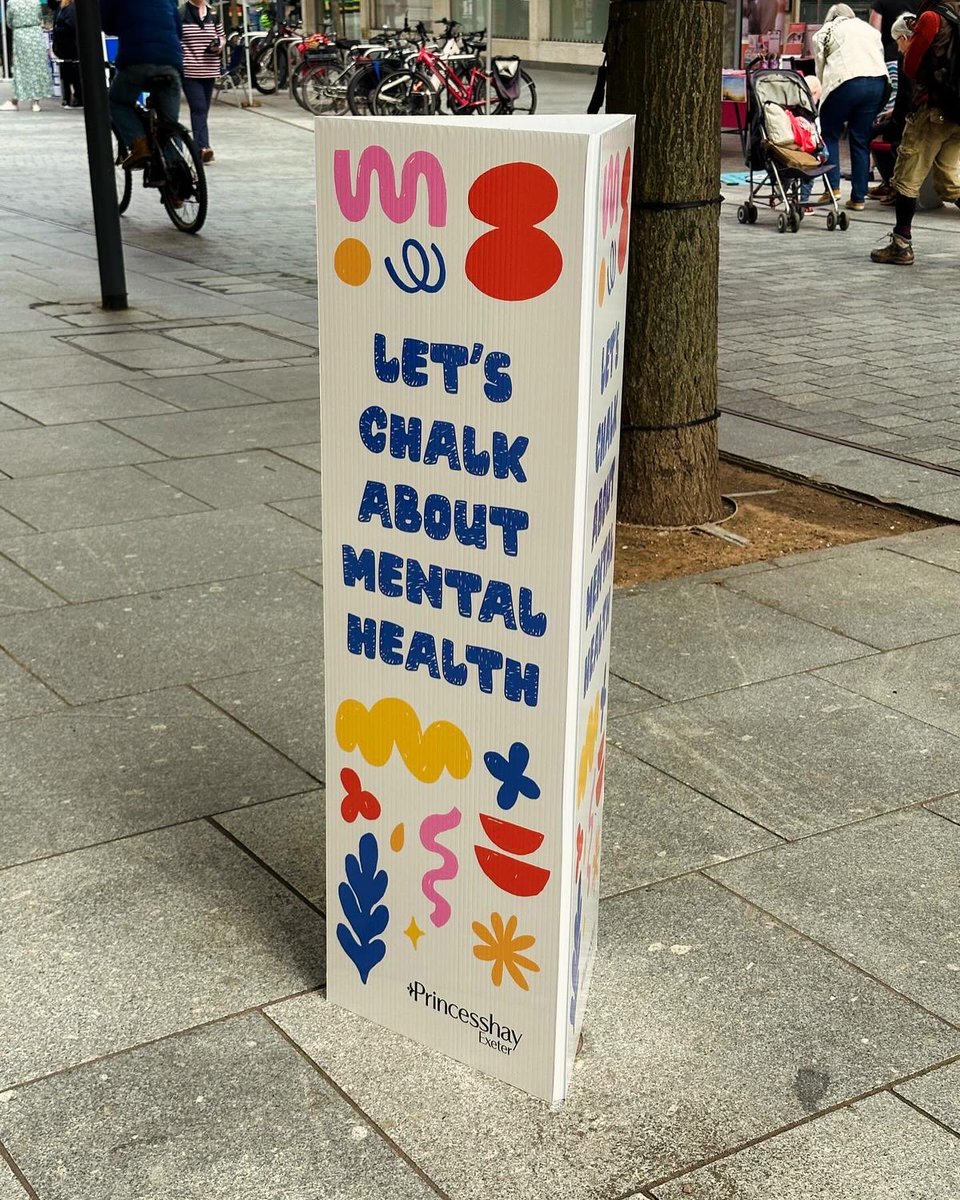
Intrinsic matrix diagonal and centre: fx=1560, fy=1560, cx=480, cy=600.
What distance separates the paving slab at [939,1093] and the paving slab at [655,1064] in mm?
37

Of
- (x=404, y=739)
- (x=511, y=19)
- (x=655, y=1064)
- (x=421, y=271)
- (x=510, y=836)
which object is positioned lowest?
(x=655, y=1064)

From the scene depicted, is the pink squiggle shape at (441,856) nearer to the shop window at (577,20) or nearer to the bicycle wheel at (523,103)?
the bicycle wheel at (523,103)

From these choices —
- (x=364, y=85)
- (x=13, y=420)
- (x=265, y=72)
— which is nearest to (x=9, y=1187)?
(x=13, y=420)

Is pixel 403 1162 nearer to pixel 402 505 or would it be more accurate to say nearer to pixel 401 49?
pixel 402 505

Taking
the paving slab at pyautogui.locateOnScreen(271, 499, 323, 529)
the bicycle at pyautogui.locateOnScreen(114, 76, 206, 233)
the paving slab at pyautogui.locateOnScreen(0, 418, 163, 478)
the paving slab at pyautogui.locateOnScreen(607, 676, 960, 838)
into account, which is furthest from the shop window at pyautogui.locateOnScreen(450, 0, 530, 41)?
the paving slab at pyautogui.locateOnScreen(607, 676, 960, 838)

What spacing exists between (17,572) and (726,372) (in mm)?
4326

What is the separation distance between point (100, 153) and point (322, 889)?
272 inches

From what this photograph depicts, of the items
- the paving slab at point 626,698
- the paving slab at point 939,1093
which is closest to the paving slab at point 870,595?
the paving slab at point 626,698

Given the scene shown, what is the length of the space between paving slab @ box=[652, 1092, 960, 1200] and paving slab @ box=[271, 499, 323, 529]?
10.9 ft

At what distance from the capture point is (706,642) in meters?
4.51

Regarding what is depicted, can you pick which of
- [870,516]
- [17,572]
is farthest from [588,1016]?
[870,516]

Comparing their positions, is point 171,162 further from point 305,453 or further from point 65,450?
point 305,453

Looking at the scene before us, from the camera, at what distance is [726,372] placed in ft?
26.6

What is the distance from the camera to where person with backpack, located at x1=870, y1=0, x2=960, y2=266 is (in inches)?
417
